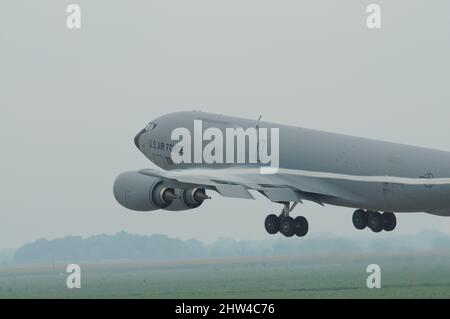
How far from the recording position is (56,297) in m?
57.5

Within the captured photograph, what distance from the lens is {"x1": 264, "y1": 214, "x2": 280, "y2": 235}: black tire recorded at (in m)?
58.5

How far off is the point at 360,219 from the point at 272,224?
400cm

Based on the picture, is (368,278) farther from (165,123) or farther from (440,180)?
(165,123)

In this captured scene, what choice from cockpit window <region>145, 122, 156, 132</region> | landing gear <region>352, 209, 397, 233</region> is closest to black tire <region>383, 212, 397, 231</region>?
landing gear <region>352, 209, 397, 233</region>

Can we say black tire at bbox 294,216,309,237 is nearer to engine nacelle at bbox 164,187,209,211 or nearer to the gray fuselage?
the gray fuselage

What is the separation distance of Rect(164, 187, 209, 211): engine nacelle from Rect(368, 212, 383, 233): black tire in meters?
6.60

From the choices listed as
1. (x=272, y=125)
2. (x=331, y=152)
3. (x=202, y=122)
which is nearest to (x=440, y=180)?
(x=331, y=152)

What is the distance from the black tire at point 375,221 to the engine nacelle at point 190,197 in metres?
6.60

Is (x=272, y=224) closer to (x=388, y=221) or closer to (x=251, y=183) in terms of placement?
(x=251, y=183)

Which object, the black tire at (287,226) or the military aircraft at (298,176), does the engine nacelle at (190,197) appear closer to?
the military aircraft at (298,176)

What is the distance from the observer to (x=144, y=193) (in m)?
60.3

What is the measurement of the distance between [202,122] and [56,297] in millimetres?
11284
